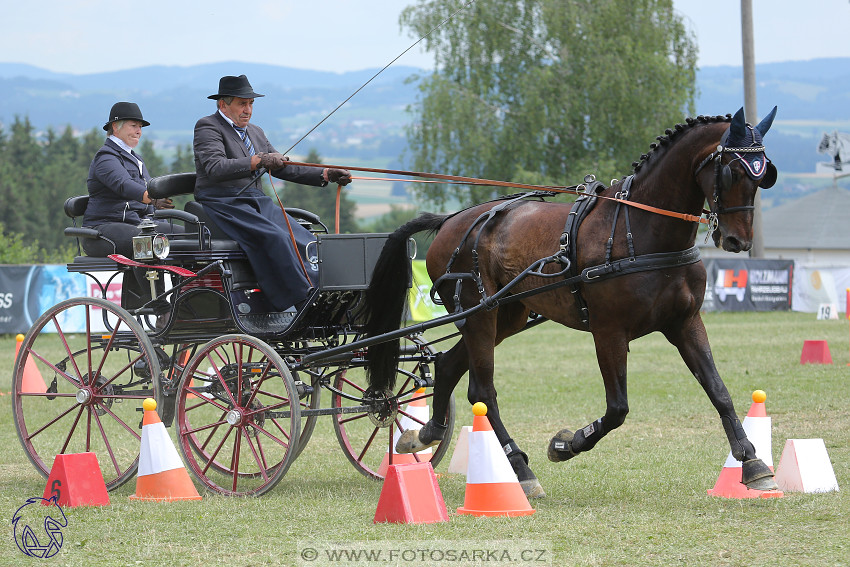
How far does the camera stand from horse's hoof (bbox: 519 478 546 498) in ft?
19.8

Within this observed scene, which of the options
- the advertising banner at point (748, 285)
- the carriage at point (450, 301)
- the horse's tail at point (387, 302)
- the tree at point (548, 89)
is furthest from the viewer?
the tree at point (548, 89)

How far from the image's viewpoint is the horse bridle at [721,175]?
211 inches

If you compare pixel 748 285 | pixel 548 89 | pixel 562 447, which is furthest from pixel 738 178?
pixel 548 89

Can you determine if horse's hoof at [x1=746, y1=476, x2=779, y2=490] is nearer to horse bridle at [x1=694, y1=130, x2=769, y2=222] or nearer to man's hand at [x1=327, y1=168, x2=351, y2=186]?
horse bridle at [x1=694, y1=130, x2=769, y2=222]

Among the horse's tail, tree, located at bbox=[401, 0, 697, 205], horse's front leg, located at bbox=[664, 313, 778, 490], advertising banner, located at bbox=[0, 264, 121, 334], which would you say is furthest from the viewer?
tree, located at bbox=[401, 0, 697, 205]

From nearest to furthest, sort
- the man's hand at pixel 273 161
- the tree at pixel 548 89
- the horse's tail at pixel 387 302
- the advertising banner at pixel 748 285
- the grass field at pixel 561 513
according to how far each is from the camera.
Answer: the grass field at pixel 561 513 < the man's hand at pixel 273 161 < the horse's tail at pixel 387 302 < the advertising banner at pixel 748 285 < the tree at pixel 548 89

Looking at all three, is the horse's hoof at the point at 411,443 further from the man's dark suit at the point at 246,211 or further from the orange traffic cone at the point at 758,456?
the orange traffic cone at the point at 758,456

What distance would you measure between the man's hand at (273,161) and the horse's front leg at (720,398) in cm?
249

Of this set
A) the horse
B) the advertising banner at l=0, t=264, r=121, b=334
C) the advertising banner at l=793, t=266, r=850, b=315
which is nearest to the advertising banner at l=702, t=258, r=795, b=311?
the advertising banner at l=793, t=266, r=850, b=315

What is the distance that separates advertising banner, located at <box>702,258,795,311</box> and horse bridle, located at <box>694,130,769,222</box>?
68.9ft

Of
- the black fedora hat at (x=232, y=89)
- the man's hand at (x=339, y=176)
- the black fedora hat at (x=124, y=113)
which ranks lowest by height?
the man's hand at (x=339, y=176)

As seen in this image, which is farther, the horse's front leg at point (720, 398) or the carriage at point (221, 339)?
the carriage at point (221, 339)

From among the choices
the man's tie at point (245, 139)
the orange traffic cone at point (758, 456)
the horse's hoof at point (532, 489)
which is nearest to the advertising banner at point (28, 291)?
the man's tie at point (245, 139)

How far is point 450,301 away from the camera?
6.85 meters
